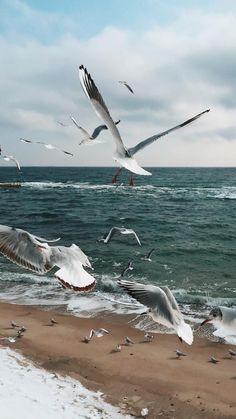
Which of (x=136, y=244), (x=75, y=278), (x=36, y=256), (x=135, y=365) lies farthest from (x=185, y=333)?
(x=136, y=244)

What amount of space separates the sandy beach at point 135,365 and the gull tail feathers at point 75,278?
11.8 feet

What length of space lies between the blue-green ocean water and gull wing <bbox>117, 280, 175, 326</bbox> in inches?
8.3

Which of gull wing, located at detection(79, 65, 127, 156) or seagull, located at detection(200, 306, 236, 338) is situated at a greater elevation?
gull wing, located at detection(79, 65, 127, 156)

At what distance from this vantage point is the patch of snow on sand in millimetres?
6973

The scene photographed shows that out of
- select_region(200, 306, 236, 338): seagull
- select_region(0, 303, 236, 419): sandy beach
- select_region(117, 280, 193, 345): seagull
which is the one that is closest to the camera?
select_region(117, 280, 193, 345): seagull

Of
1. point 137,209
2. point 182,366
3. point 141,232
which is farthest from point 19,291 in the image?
point 137,209

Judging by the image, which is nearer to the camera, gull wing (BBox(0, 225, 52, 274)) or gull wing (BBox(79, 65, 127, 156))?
gull wing (BBox(79, 65, 127, 156))

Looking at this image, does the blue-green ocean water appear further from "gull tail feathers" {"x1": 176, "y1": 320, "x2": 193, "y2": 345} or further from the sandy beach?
the sandy beach

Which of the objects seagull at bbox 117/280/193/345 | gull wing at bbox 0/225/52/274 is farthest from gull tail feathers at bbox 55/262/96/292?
seagull at bbox 117/280/193/345

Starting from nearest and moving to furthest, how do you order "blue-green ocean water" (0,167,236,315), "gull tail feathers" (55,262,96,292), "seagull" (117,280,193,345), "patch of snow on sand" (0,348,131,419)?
"gull tail feathers" (55,262,96,292), "seagull" (117,280,193,345), "patch of snow on sand" (0,348,131,419), "blue-green ocean water" (0,167,236,315)

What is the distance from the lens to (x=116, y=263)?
819 inches

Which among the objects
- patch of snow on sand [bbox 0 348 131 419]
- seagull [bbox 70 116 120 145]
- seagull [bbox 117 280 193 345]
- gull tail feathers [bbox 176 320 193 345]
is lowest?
patch of snow on sand [bbox 0 348 131 419]

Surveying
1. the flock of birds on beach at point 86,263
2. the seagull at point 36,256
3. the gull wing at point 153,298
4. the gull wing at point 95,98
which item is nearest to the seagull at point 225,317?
the flock of birds on beach at point 86,263

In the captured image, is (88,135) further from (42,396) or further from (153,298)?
(42,396)
